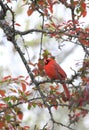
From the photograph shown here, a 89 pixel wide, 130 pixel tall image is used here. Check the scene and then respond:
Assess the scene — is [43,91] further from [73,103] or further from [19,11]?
[19,11]

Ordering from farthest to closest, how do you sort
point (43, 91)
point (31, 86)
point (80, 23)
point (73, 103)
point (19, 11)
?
point (19, 11) → point (80, 23) → point (31, 86) → point (43, 91) → point (73, 103)

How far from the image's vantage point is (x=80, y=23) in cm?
370

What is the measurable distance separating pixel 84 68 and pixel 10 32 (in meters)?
0.62

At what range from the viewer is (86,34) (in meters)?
3.23

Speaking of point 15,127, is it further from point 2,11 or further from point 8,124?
point 2,11

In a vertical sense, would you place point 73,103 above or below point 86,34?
below

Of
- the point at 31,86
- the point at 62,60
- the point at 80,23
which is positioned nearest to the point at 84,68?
the point at 31,86

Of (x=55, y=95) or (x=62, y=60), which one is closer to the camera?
(x=55, y=95)

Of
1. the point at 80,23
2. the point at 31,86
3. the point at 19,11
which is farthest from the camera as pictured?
the point at 19,11

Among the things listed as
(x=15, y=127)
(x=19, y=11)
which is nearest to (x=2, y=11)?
(x=15, y=127)

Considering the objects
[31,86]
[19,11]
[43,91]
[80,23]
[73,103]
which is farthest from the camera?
[19,11]

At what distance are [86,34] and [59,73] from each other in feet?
1.39

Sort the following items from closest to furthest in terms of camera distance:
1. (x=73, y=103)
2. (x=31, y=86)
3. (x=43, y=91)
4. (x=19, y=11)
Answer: (x=73, y=103) → (x=43, y=91) → (x=31, y=86) → (x=19, y=11)

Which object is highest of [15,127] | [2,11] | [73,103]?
[2,11]
